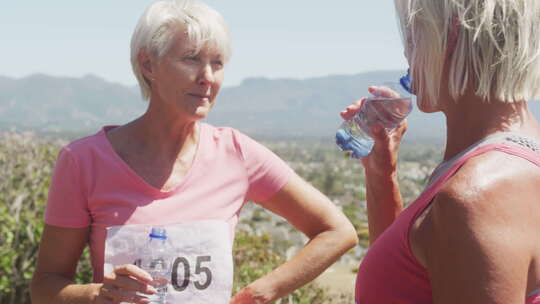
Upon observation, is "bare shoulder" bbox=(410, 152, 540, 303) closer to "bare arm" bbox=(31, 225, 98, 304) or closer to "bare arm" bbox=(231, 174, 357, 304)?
"bare arm" bbox=(231, 174, 357, 304)

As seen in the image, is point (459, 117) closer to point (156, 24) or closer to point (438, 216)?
point (438, 216)

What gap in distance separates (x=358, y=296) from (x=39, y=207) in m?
4.56

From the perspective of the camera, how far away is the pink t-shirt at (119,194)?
2.45 meters

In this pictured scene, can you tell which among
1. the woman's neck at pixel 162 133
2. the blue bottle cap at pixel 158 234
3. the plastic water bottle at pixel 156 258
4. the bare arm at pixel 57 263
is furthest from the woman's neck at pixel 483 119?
the bare arm at pixel 57 263

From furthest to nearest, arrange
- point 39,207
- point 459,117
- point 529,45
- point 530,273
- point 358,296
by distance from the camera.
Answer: point 39,207
point 358,296
point 459,117
point 529,45
point 530,273

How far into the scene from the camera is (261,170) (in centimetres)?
273

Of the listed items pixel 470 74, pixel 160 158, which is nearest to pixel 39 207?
pixel 160 158

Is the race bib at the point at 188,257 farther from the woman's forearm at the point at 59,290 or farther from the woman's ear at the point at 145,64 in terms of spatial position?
the woman's ear at the point at 145,64

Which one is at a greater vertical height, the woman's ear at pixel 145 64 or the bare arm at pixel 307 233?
the woman's ear at pixel 145 64

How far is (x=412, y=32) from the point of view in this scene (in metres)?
1.59

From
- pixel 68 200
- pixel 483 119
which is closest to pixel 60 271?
pixel 68 200

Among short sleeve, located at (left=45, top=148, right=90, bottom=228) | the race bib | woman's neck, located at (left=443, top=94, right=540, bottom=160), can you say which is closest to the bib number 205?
the race bib

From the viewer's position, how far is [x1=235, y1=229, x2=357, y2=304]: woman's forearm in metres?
2.66

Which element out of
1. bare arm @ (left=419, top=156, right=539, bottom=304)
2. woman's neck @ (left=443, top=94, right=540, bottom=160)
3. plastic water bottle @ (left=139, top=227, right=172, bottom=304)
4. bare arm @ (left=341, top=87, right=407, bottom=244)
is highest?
woman's neck @ (left=443, top=94, right=540, bottom=160)
